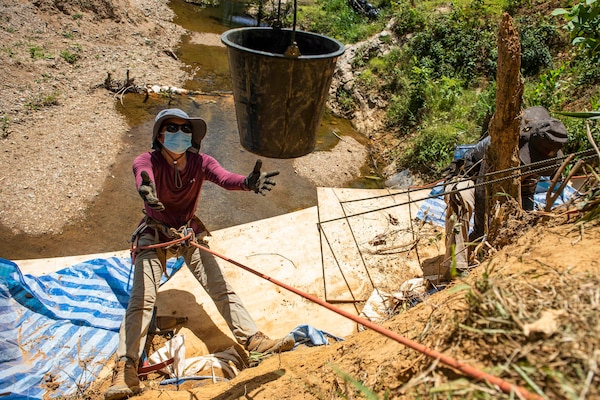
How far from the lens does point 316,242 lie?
4.79 metres

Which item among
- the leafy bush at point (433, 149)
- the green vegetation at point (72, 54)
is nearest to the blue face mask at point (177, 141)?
the leafy bush at point (433, 149)

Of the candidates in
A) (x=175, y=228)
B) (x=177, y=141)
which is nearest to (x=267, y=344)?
(x=175, y=228)

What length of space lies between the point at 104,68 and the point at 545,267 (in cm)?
1227

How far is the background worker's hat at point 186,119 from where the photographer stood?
3271mm

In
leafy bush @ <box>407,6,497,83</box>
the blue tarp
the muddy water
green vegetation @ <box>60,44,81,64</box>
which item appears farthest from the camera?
green vegetation @ <box>60,44,81,64</box>

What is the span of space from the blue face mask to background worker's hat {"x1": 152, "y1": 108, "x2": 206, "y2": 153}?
0.09m

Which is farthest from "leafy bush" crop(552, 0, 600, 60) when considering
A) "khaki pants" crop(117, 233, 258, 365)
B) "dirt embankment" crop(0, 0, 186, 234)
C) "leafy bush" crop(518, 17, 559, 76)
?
"dirt embankment" crop(0, 0, 186, 234)

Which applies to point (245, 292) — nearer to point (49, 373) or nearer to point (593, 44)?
point (49, 373)

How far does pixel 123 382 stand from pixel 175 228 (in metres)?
1.25

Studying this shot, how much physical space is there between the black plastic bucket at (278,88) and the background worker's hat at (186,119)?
56 centimetres

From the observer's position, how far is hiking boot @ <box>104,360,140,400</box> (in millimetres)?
2775

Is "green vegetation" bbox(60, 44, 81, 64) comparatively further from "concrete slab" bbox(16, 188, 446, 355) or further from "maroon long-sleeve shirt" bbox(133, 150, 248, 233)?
"maroon long-sleeve shirt" bbox(133, 150, 248, 233)

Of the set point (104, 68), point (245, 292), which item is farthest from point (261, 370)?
point (104, 68)

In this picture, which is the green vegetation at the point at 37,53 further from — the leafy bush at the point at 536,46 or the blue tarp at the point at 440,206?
the leafy bush at the point at 536,46
